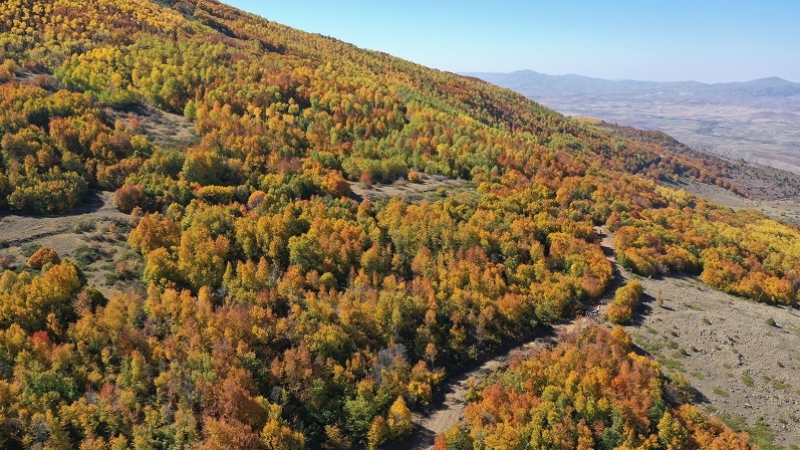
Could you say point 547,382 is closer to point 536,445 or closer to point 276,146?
point 536,445

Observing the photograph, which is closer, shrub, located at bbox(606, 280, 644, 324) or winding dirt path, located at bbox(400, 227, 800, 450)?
winding dirt path, located at bbox(400, 227, 800, 450)

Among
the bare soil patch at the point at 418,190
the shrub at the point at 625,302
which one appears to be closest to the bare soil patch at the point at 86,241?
the bare soil patch at the point at 418,190

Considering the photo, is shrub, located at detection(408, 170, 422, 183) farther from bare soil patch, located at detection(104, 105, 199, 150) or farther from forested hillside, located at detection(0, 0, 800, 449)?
bare soil patch, located at detection(104, 105, 199, 150)

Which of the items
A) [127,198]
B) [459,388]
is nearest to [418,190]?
[127,198]

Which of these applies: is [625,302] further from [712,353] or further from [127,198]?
[127,198]

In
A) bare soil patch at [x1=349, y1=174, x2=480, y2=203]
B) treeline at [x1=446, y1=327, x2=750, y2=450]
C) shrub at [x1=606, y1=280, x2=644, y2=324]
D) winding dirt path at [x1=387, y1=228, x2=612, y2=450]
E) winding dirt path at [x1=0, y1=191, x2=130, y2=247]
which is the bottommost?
winding dirt path at [x1=387, y1=228, x2=612, y2=450]

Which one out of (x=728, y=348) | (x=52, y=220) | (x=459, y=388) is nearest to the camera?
(x=459, y=388)

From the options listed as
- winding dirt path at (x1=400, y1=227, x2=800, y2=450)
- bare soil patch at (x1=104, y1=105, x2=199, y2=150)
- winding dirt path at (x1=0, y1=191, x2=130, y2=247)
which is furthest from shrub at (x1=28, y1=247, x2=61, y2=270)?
winding dirt path at (x1=400, y1=227, x2=800, y2=450)

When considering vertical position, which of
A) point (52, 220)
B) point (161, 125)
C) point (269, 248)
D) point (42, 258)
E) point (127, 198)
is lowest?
point (269, 248)

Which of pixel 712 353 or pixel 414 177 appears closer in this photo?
pixel 712 353
